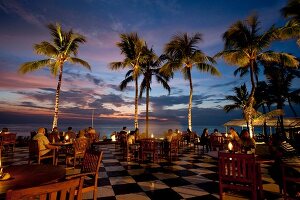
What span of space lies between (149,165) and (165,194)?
2926mm

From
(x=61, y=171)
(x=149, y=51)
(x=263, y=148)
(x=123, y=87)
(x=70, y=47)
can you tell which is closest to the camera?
(x=61, y=171)

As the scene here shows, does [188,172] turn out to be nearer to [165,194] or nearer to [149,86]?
[165,194]

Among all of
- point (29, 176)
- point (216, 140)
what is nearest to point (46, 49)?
point (216, 140)

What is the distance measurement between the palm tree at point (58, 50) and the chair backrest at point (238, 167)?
462 inches

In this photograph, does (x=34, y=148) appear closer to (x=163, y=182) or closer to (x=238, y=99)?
(x=163, y=182)

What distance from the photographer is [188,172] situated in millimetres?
6180

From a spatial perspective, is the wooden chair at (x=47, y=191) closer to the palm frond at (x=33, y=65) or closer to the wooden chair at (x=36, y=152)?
the wooden chair at (x=36, y=152)

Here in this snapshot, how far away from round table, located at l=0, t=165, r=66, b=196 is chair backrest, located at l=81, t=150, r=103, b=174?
22.9 inches

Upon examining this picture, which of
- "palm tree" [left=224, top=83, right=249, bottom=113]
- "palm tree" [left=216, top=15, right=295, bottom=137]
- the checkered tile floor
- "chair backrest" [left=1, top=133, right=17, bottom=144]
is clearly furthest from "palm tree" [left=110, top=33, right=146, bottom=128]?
"palm tree" [left=224, top=83, right=249, bottom=113]

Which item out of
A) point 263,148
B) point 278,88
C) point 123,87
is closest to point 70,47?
point 123,87

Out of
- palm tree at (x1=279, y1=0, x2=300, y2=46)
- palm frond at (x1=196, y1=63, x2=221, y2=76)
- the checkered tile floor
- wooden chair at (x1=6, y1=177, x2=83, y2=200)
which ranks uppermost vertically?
palm tree at (x1=279, y1=0, x2=300, y2=46)

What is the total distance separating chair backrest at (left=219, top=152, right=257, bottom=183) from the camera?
11.2 ft

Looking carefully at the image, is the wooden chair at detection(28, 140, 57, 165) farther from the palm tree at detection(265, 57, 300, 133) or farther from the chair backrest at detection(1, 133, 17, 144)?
the palm tree at detection(265, 57, 300, 133)

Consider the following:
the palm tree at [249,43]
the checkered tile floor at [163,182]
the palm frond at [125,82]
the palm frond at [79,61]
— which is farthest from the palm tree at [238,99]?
the checkered tile floor at [163,182]
